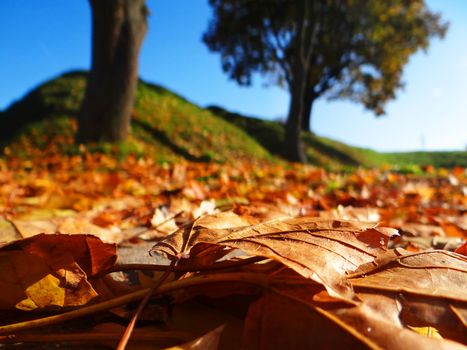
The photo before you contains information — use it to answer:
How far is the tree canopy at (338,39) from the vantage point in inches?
787

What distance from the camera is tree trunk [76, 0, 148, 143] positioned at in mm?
6820

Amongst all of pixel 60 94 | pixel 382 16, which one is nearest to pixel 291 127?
pixel 60 94

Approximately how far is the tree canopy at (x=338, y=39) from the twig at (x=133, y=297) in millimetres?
18726

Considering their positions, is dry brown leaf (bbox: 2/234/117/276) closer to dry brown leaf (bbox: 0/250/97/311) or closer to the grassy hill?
dry brown leaf (bbox: 0/250/97/311)

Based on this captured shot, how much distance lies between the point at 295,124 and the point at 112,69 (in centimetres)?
811

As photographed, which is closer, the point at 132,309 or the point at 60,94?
the point at 132,309

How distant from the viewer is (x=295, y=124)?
13.9 m

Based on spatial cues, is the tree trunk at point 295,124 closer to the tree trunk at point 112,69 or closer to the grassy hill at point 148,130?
the grassy hill at point 148,130

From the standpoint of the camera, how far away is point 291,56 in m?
21.3

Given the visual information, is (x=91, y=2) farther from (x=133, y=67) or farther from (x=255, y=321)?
(x=255, y=321)

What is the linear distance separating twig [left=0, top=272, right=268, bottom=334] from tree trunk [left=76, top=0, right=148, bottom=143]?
6827 millimetres

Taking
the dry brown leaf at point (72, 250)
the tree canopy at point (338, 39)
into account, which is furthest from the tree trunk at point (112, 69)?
the tree canopy at point (338, 39)

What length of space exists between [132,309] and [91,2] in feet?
23.7

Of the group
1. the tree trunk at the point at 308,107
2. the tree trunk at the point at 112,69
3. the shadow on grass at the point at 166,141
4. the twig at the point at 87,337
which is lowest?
the twig at the point at 87,337
